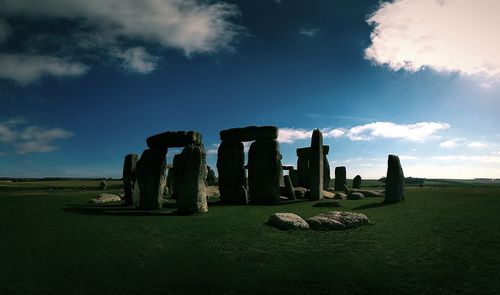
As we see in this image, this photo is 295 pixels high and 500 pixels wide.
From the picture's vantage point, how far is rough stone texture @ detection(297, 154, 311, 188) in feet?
90.9

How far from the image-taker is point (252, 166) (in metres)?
19.2

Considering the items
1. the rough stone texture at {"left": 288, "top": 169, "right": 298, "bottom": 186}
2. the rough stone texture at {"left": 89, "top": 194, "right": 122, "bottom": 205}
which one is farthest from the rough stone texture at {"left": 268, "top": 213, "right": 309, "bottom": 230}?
the rough stone texture at {"left": 288, "top": 169, "right": 298, "bottom": 186}

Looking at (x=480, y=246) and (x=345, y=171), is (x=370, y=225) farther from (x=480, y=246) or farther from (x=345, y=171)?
(x=345, y=171)

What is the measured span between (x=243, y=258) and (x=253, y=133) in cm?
1240

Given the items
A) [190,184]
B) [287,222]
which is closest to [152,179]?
[190,184]

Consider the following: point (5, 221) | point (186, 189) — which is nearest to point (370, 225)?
point (186, 189)

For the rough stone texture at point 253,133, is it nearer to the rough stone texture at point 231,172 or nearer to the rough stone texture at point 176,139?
the rough stone texture at point 231,172

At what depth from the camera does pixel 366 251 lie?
25.1ft

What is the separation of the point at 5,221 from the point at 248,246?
790cm

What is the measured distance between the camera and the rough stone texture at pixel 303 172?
27.7m

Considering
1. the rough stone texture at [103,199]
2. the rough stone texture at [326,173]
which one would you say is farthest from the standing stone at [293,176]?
the rough stone texture at [103,199]

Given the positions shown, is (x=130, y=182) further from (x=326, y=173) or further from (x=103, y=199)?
(x=326, y=173)

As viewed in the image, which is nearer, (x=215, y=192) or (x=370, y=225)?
(x=370, y=225)

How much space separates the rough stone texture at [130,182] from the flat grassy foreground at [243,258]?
6174mm
